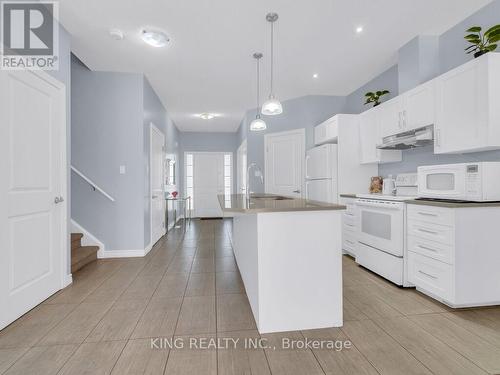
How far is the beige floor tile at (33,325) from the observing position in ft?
5.90

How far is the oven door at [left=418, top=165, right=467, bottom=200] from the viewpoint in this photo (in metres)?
2.21

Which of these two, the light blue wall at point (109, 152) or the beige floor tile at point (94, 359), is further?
the light blue wall at point (109, 152)

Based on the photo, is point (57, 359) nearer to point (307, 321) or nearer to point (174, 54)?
point (307, 321)

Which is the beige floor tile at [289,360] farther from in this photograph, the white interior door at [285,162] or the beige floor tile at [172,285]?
the white interior door at [285,162]

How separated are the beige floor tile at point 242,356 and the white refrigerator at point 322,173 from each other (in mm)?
2724

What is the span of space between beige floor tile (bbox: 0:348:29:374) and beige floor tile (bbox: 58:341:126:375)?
1.13ft

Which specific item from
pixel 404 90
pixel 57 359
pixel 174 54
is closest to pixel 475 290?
pixel 404 90

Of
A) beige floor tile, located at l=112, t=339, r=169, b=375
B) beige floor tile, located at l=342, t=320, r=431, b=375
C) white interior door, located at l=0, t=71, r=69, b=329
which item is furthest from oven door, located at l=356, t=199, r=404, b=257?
white interior door, located at l=0, t=71, r=69, b=329

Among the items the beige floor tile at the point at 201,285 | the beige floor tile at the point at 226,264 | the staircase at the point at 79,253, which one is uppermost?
the staircase at the point at 79,253

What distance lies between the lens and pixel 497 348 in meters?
1.68

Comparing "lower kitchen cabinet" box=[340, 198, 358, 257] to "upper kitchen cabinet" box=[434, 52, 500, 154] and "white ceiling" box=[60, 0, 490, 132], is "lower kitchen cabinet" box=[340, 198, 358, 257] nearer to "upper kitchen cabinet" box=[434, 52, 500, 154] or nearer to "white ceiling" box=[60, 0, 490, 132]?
"upper kitchen cabinet" box=[434, 52, 500, 154]

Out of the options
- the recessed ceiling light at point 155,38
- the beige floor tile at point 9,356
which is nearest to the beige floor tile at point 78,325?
the beige floor tile at point 9,356

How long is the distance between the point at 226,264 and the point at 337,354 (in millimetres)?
2063

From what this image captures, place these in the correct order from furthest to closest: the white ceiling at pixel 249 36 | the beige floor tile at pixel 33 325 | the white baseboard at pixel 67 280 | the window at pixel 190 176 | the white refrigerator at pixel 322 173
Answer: the window at pixel 190 176 → the white refrigerator at pixel 322 173 → the white baseboard at pixel 67 280 → the white ceiling at pixel 249 36 → the beige floor tile at pixel 33 325
